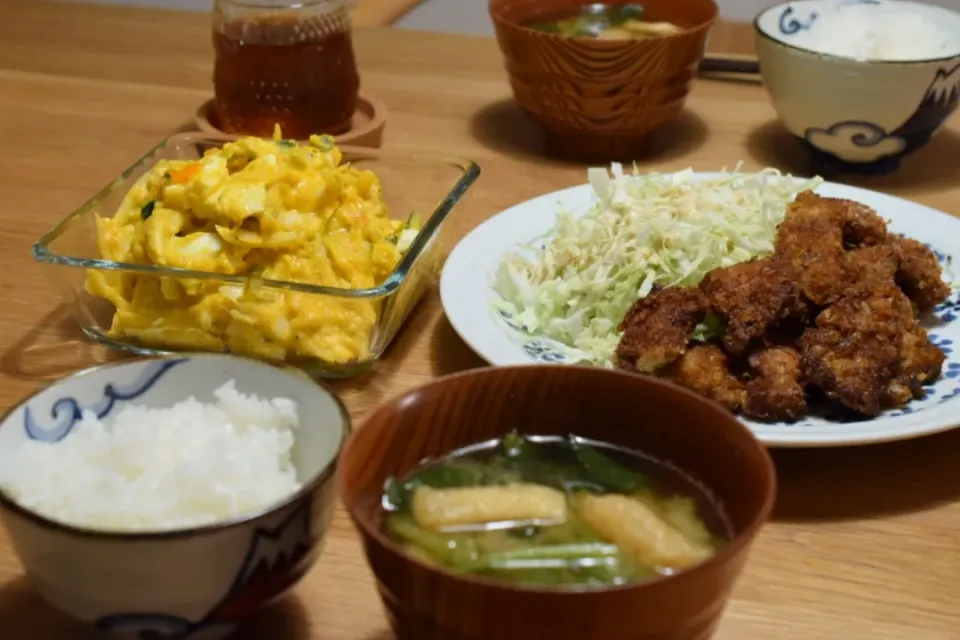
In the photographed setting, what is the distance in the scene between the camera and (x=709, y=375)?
47.5 inches

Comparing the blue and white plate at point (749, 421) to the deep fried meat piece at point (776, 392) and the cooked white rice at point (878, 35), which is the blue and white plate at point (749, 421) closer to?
the deep fried meat piece at point (776, 392)

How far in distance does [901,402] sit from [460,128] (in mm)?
1274

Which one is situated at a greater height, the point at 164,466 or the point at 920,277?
the point at 164,466

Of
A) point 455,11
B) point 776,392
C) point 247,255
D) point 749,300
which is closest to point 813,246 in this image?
point 749,300

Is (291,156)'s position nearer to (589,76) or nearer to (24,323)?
(24,323)

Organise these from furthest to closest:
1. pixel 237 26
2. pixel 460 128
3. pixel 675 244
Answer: pixel 460 128
pixel 237 26
pixel 675 244

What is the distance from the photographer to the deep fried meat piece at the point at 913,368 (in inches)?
47.2

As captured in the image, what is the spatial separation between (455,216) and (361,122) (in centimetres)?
54

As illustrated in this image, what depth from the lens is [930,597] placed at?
990 millimetres

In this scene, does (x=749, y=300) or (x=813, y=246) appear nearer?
(x=749, y=300)

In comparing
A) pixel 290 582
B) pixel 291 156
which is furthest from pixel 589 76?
pixel 290 582

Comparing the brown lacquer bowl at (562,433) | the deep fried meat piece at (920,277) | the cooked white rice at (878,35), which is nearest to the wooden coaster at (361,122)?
the cooked white rice at (878,35)

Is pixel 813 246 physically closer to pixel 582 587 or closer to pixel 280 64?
pixel 582 587

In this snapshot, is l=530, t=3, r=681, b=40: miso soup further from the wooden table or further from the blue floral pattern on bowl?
the blue floral pattern on bowl
